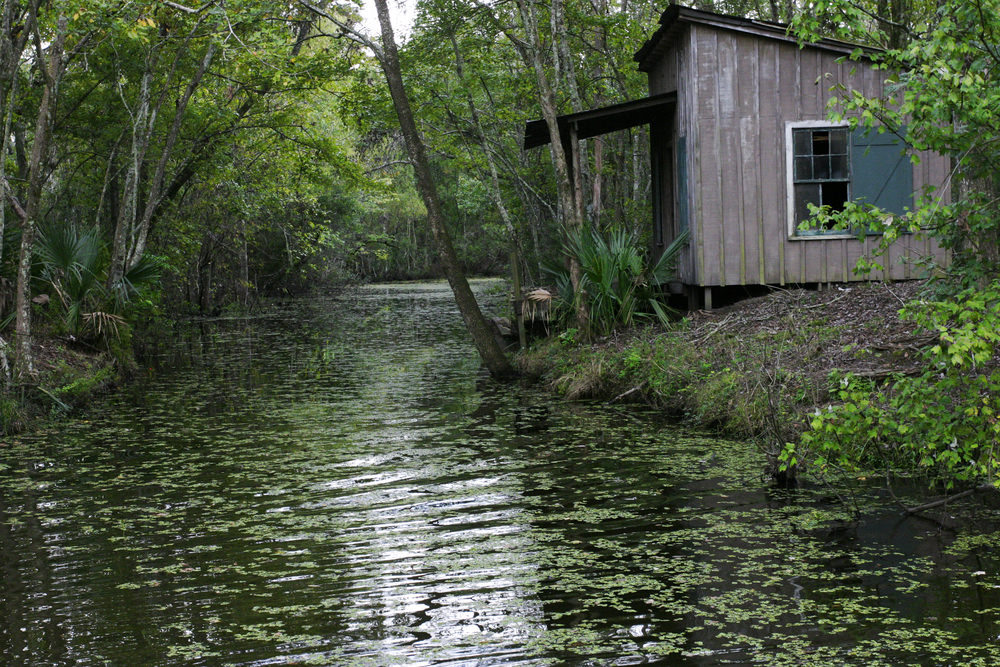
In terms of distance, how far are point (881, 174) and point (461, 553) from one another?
940cm

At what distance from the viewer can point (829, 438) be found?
18.4 ft

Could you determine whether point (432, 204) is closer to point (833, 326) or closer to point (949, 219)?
point (833, 326)

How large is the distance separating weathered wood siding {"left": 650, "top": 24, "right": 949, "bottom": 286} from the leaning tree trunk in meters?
3.13

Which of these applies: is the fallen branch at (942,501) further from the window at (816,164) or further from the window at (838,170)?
the window at (816,164)

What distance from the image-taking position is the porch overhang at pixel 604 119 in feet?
44.3

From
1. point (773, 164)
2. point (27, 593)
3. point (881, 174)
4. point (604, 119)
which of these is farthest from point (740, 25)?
point (27, 593)

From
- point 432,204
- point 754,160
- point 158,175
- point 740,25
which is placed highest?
point 740,25

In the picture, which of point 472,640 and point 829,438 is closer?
point 472,640

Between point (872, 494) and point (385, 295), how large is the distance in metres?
33.8

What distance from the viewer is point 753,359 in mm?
9609

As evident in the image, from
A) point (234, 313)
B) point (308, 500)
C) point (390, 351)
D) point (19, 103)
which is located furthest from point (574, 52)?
point (308, 500)

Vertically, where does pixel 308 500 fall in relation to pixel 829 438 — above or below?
below

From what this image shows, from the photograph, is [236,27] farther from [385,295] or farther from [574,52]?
[385,295]

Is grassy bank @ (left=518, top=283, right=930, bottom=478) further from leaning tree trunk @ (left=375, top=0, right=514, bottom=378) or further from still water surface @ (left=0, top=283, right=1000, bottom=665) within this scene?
leaning tree trunk @ (left=375, top=0, right=514, bottom=378)
